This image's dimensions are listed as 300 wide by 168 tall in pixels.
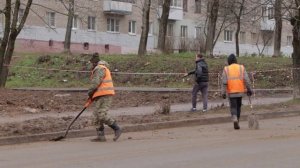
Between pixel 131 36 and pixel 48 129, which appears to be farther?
pixel 131 36

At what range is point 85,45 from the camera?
54.5 m

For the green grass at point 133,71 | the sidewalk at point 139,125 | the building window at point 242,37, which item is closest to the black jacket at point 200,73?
the sidewalk at point 139,125

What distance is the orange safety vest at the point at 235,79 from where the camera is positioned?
46.9ft

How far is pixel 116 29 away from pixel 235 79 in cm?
4473

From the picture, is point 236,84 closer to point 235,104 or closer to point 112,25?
point 235,104

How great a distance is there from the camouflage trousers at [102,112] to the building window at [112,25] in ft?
151

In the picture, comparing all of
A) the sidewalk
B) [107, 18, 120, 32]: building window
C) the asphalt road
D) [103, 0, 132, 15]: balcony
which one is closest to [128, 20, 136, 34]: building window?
[107, 18, 120, 32]: building window

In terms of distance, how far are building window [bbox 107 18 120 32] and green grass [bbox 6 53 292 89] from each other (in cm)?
2246

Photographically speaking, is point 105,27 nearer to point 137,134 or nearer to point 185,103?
point 185,103

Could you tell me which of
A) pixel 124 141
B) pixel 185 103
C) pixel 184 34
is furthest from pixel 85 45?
pixel 124 141

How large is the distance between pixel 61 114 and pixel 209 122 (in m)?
4.11

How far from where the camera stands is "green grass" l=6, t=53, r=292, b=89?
28.2m

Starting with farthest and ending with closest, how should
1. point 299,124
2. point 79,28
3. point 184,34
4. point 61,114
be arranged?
point 184,34 → point 79,28 → point 61,114 → point 299,124

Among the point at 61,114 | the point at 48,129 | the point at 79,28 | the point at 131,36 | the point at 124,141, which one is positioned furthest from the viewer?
the point at 131,36
